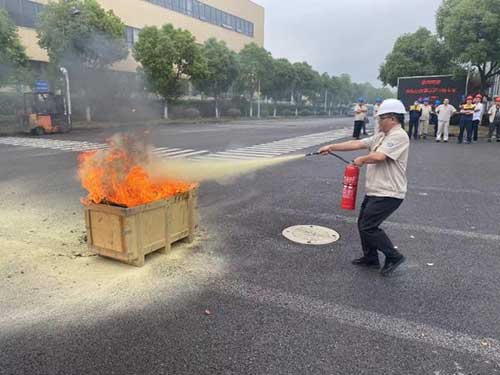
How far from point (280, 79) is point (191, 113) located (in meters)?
17.3

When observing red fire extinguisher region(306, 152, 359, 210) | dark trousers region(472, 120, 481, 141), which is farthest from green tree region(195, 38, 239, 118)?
red fire extinguisher region(306, 152, 359, 210)

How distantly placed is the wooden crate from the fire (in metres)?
0.12

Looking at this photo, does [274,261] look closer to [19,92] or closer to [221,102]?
[19,92]

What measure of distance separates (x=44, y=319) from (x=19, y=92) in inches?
1017

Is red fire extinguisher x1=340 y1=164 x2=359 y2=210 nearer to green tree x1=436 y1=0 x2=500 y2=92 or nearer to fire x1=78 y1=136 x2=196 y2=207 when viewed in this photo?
fire x1=78 y1=136 x2=196 y2=207

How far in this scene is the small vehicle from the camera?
1948cm

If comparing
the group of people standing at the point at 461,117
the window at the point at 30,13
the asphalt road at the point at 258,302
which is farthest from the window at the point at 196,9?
the asphalt road at the point at 258,302

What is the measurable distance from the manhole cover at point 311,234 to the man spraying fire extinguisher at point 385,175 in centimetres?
106

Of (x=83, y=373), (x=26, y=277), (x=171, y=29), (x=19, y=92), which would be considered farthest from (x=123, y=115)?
(x=171, y=29)

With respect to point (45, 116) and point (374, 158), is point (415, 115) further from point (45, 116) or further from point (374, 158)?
point (45, 116)

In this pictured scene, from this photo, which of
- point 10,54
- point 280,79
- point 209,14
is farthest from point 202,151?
point 209,14

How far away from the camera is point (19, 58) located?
69.7 feet

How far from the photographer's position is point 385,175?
154 inches

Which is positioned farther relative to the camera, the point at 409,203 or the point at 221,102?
the point at 221,102
